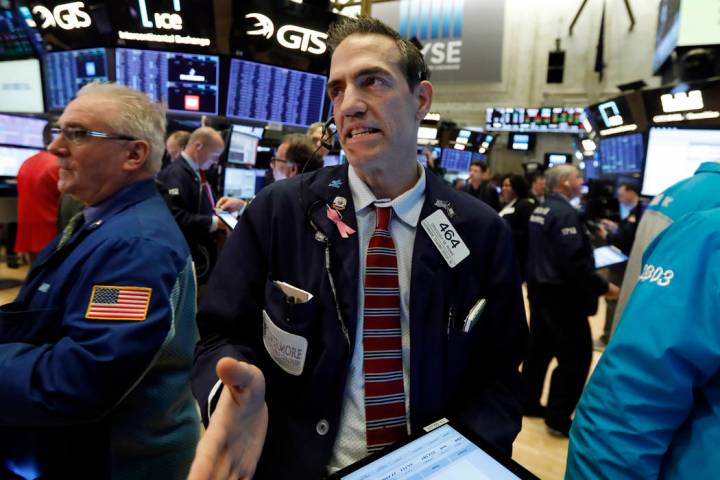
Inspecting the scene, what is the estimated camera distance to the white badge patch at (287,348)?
1.00 metres

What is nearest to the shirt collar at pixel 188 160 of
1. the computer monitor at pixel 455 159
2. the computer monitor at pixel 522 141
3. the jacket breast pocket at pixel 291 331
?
the jacket breast pocket at pixel 291 331

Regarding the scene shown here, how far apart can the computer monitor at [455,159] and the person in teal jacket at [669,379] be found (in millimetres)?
11012

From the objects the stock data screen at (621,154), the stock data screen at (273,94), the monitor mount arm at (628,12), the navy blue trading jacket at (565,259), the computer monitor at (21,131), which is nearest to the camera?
the navy blue trading jacket at (565,259)

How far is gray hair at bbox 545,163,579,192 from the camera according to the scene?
134 inches

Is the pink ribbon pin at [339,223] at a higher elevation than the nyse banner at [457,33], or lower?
lower

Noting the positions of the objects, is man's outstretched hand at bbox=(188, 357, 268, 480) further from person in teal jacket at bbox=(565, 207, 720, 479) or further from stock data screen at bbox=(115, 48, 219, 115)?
stock data screen at bbox=(115, 48, 219, 115)

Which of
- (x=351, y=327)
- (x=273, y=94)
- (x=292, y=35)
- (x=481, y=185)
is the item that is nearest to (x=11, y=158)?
(x=273, y=94)

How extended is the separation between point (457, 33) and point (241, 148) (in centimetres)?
1160

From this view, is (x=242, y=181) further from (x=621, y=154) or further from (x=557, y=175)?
(x=621, y=154)

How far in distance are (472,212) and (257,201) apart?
589mm

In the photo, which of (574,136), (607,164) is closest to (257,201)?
(607,164)

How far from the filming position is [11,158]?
4.59m

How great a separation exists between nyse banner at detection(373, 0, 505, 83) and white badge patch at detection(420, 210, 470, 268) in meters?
13.7

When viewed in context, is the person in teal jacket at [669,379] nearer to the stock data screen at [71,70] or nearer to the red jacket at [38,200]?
the stock data screen at [71,70]
